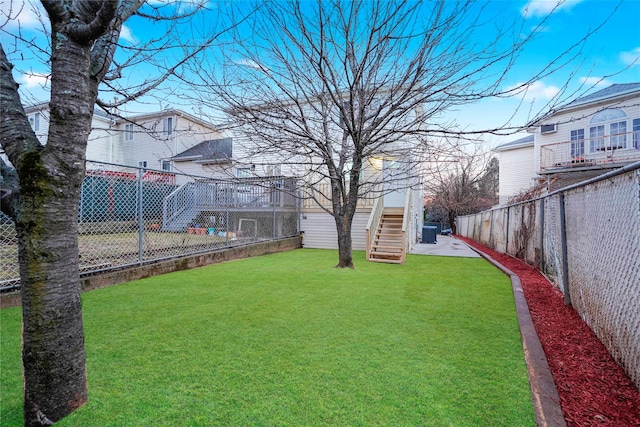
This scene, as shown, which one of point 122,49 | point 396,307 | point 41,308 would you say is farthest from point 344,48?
point 41,308

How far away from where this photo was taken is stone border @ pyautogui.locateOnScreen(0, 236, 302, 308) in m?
4.67

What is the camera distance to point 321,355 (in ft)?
8.63

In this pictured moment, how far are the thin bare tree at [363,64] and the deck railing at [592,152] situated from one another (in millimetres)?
11249

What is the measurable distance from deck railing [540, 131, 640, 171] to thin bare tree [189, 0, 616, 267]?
1125 cm

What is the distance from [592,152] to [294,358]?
18.3 meters

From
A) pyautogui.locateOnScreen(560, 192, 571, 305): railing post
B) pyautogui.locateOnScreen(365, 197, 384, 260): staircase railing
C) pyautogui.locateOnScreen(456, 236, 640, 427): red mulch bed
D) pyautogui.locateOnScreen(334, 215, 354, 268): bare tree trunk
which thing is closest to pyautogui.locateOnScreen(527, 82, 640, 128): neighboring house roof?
pyautogui.locateOnScreen(365, 197, 384, 260): staircase railing

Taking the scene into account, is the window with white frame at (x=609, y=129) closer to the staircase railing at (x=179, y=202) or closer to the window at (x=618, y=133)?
the window at (x=618, y=133)

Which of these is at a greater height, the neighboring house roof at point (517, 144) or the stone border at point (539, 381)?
the neighboring house roof at point (517, 144)

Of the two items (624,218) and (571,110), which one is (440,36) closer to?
(624,218)

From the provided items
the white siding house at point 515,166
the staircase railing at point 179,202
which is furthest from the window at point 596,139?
the staircase railing at point 179,202

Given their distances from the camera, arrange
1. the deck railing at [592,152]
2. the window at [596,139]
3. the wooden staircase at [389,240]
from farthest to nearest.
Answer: the window at [596,139] < the deck railing at [592,152] < the wooden staircase at [389,240]

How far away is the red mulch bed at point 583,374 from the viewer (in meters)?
1.99

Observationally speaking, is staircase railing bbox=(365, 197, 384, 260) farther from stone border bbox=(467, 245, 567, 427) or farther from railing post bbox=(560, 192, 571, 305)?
stone border bbox=(467, 245, 567, 427)

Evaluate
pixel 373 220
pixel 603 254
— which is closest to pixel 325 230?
pixel 373 220
